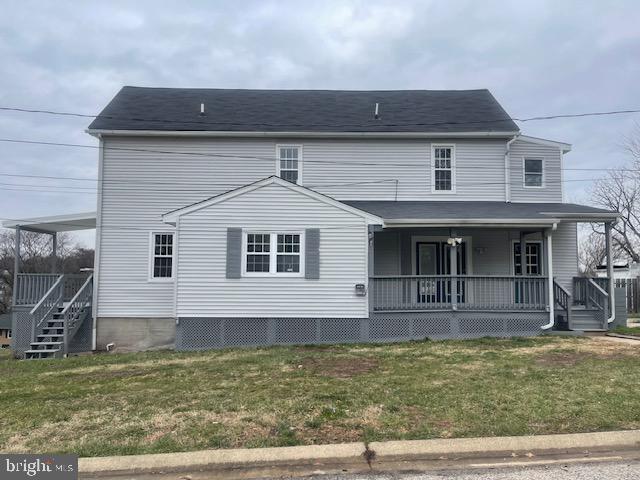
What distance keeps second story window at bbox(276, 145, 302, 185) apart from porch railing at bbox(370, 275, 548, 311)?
4344 mm

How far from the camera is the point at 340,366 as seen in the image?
29.9ft

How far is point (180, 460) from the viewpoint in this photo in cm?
471

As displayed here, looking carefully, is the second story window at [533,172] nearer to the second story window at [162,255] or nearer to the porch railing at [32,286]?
the second story window at [162,255]

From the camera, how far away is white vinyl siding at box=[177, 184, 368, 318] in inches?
488

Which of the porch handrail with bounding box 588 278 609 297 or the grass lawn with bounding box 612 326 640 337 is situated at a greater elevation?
the porch handrail with bounding box 588 278 609 297

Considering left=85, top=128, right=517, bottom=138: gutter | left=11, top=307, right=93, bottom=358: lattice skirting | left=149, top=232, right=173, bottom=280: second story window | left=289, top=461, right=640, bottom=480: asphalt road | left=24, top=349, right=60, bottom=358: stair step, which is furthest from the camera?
left=85, top=128, right=517, bottom=138: gutter

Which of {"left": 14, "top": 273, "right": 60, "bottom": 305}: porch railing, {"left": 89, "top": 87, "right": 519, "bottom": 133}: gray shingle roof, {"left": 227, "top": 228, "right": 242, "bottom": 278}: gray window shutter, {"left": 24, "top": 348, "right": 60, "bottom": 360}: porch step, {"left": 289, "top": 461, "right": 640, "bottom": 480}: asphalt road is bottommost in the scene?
{"left": 24, "top": 348, "right": 60, "bottom": 360}: porch step

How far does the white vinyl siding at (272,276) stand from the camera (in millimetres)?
12391

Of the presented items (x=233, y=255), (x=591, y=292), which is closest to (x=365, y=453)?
(x=233, y=255)

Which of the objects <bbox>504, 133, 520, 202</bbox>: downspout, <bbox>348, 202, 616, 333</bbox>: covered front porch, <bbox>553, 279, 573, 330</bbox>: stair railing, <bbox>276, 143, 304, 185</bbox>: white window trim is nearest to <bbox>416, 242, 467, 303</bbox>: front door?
<bbox>348, 202, 616, 333</bbox>: covered front porch

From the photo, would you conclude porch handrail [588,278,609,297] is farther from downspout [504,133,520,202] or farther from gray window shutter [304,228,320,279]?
gray window shutter [304,228,320,279]

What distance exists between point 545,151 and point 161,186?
11.5m

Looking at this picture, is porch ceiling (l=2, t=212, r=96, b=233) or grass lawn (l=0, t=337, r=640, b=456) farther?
porch ceiling (l=2, t=212, r=96, b=233)

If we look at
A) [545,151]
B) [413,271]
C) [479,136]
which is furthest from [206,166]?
[545,151]
